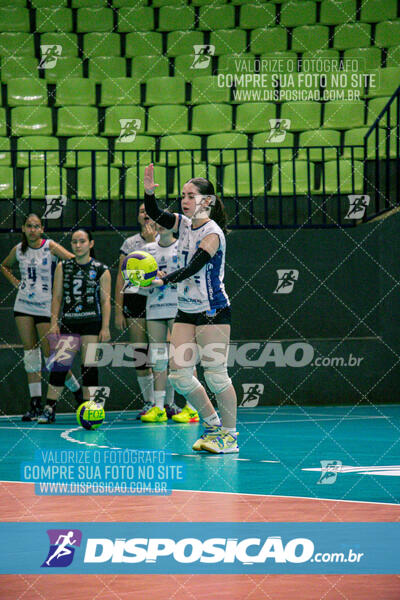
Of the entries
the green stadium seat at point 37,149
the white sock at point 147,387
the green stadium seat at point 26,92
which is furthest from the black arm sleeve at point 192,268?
the green stadium seat at point 26,92

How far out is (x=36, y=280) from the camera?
12.2m

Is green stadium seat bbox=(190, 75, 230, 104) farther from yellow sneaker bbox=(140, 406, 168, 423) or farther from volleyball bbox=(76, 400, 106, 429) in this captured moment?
volleyball bbox=(76, 400, 106, 429)

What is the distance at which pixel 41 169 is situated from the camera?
15891 millimetres

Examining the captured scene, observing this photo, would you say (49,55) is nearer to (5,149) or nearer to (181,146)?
(5,149)

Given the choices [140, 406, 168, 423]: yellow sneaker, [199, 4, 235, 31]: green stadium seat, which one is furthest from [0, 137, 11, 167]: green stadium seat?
[140, 406, 168, 423]: yellow sneaker

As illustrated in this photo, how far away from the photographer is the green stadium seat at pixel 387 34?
59.4ft

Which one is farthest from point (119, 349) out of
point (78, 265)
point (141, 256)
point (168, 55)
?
point (168, 55)

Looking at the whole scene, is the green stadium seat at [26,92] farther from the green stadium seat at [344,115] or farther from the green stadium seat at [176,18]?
the green stadium seat at [344,115]

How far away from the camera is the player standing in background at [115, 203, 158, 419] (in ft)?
40.3

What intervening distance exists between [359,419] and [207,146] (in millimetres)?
5697

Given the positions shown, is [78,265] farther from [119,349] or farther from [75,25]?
[75,25]

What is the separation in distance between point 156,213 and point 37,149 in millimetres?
8358

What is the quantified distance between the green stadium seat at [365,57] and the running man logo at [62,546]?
13.6m

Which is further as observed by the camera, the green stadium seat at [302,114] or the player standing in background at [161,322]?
the green stadium seat at [302,114]
